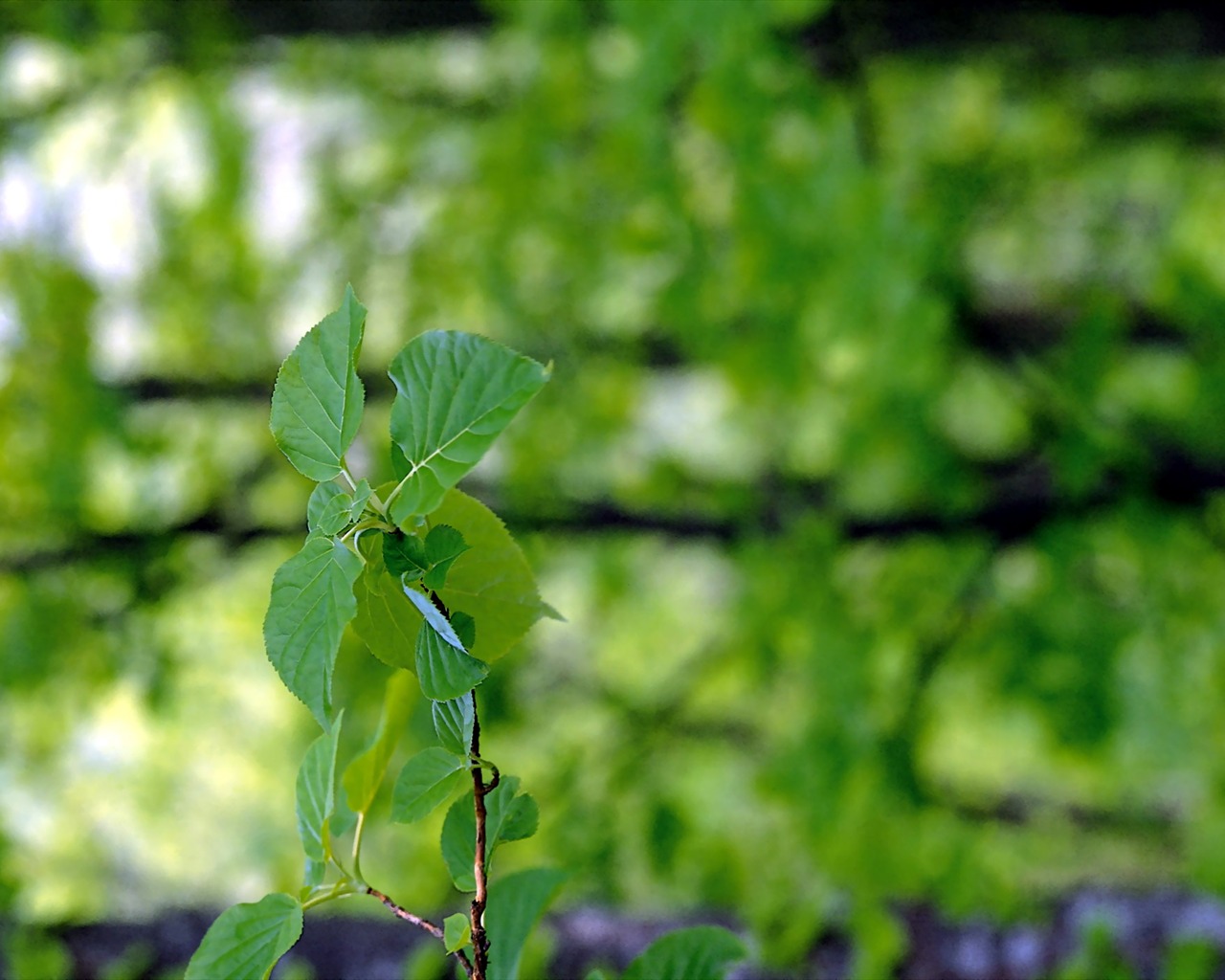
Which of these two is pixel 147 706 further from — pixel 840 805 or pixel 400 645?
pixel 400 645

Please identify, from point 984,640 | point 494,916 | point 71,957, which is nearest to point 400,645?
point 494,916

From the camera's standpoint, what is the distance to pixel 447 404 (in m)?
0.39

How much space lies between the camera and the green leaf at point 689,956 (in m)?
0.51

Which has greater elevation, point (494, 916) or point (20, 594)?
point (494, 916)

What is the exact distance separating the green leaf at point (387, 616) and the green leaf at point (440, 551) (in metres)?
0.03

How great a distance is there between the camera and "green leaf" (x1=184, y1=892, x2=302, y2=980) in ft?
1.37

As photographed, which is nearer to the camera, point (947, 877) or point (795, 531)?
point (947, 877)

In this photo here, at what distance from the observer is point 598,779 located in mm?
2225

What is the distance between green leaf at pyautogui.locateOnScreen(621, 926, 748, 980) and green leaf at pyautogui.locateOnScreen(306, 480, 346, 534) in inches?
10.6

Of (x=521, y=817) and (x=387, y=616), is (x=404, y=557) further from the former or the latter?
(x=521, y=817)

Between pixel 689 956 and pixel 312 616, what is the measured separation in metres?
0.27

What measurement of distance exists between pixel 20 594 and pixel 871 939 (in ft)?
5.91

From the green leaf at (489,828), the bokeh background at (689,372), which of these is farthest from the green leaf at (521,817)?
the bokeh background at (689,372)

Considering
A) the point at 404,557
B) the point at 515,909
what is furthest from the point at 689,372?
the point at 404,557
